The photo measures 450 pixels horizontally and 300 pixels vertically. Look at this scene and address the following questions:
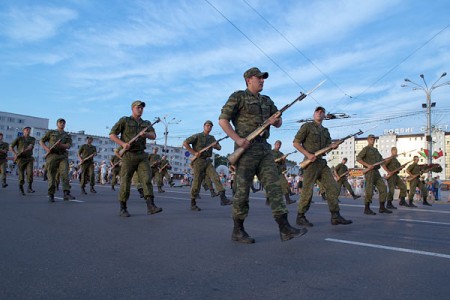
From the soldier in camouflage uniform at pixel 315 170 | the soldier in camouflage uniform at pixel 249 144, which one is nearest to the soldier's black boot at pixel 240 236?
the soldier in camouflage uniform at pixel 249 144

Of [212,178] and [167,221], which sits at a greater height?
[212,178]

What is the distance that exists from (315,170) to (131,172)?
11.3ft

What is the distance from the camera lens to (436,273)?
3.34 metres

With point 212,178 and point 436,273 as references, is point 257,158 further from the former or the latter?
point 212,178

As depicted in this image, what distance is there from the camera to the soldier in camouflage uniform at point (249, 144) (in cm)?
480

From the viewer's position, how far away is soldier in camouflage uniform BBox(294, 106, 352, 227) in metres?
6.61

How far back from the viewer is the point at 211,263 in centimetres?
359

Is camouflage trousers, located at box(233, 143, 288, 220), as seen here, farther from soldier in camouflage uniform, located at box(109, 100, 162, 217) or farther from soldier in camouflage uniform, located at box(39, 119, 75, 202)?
soldier in camouflage uniform, located at box(39, 119, 75, 202)

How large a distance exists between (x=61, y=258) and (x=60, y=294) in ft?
3.65

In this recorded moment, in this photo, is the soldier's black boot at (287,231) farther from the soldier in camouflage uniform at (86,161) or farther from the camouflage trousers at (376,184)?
the soldier in camouflage uniform at (86,161)

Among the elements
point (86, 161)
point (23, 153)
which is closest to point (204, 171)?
point (23, 153)

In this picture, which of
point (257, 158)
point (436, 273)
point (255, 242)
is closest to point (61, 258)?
point (255, 242)

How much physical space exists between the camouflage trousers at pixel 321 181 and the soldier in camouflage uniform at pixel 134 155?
8.92ft

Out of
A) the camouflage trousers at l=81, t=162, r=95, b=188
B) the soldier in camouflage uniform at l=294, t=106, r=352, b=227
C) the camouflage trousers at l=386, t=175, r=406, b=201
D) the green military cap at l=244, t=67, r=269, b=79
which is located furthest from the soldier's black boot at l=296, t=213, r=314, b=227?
the camouflage trousers at l=81, t=162, r=95, b=188
